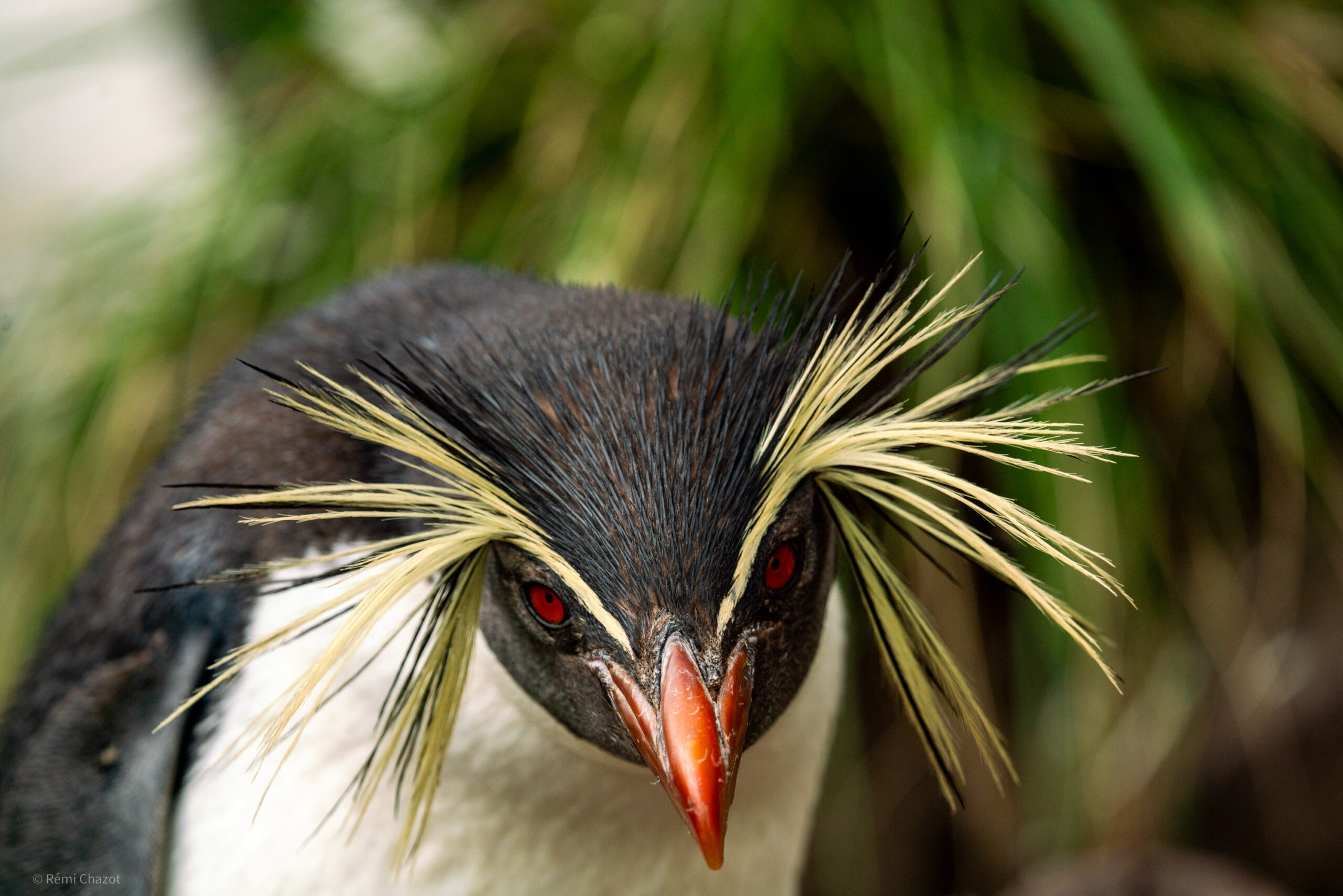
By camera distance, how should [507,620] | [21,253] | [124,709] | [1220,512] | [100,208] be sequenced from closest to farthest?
[507,620], [124,709], [1220,512], [100,208], [21,253]

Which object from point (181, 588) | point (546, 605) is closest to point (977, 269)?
point (546, 605)

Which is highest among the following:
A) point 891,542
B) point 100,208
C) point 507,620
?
point 100,208

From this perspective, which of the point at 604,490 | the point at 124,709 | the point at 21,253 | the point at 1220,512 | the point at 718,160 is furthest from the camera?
the point at 21,253

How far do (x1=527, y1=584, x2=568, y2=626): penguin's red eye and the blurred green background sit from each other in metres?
1.05

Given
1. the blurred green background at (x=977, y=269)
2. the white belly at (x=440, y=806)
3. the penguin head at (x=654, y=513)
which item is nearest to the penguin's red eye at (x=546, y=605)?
the penguin head at (x=654, y=513)

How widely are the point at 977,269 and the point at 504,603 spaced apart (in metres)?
1.24

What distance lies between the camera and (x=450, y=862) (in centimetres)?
107

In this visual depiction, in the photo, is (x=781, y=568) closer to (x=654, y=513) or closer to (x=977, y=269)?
(x=654, y=513)

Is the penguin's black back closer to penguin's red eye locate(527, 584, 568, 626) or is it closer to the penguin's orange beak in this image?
penguin's red eye locate(527, 584, 568, 626)

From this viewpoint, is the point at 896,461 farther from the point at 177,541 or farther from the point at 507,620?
the point at 177,541

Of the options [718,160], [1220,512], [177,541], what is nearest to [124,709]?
[177,541]

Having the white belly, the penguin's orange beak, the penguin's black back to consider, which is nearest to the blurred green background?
the penguin's black back

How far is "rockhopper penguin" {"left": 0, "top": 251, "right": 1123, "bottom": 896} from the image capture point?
34.2 inches

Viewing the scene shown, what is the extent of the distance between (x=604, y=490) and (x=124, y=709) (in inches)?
23.7
